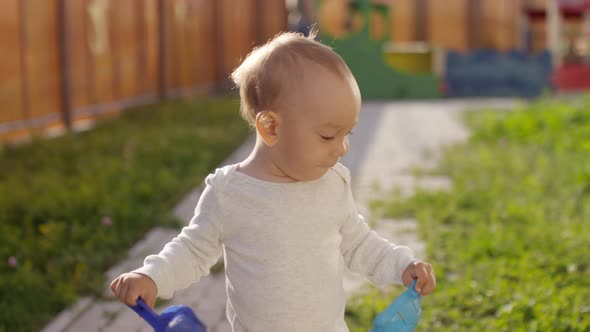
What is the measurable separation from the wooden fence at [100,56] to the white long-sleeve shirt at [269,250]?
5.75 metres

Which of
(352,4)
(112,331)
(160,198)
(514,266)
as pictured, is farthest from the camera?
(352,4)

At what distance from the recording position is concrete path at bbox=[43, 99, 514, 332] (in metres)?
3.40

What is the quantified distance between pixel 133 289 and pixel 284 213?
1.40 ft

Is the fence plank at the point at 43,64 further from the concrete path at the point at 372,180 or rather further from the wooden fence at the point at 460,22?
the wooden fence at the point at 460,22

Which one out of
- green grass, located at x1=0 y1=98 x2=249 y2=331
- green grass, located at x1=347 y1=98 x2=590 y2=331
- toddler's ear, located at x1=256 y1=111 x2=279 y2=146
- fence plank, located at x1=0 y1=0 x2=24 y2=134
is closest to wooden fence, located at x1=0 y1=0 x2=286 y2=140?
fence plank, located at x1=0 y1=0 x2=24 y2=134

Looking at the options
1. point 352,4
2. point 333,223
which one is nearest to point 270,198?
point 333,223

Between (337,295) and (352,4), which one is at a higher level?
(337,295)

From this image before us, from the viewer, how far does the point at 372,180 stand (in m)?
6.51

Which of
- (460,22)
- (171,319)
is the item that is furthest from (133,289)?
(460,22)

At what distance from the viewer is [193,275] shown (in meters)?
2.23

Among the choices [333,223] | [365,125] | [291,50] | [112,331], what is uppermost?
[291,50]

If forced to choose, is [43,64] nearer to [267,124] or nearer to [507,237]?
[507,237]

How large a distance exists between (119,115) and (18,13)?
252 centimetres

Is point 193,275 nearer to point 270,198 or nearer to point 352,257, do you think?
point 270,198
